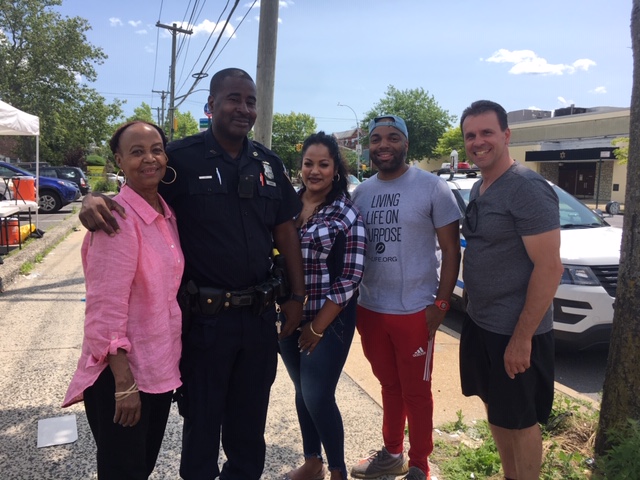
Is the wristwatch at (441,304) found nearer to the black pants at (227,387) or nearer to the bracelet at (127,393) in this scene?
the black pants at (227,387)

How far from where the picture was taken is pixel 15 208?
851 centimetres

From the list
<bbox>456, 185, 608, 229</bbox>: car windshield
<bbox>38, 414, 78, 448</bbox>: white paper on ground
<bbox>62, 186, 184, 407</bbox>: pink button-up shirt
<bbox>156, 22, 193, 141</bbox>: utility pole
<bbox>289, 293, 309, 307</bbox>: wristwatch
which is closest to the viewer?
<bbox>62, 186, 184, 407</bbox>: pink button-up shirt

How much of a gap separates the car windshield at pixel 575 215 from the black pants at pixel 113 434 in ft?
14.5

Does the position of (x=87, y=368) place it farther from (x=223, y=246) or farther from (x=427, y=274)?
(x=427, y=274)

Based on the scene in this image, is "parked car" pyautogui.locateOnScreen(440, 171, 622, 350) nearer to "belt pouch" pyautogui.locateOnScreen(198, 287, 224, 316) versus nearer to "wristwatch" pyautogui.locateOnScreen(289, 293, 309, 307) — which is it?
"wristwatch" pyautogui.locateOnScreen(289, 293, 309, 307)

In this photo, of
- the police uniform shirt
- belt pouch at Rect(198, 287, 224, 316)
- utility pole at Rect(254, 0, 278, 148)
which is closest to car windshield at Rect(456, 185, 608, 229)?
utility pole at Rect(254, 0, 278, 148)

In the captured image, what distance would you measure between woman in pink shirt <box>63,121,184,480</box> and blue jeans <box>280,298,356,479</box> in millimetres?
742

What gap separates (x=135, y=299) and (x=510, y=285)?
1.65 m

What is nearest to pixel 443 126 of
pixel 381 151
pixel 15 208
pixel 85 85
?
pixel 85 85

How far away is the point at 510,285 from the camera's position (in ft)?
7.60

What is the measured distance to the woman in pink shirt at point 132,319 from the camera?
183 centimetres

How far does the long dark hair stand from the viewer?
107 inches

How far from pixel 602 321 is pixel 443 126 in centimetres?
5232

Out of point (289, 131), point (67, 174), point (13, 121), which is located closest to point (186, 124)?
point (289, 131)
